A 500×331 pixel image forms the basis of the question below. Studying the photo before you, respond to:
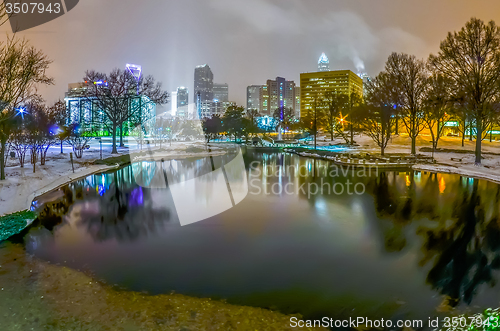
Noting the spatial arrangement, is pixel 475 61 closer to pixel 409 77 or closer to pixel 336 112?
pixel 409 77

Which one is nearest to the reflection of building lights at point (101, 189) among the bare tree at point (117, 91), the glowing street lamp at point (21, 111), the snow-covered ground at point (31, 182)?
the snow-covered ground at point (31, 182)

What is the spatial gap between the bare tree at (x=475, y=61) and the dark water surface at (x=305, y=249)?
16472 millimetres

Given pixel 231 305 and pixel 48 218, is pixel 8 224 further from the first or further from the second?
pixel 231 305

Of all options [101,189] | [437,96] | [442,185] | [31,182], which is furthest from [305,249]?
[437,96]

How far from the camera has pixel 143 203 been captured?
50.4ft

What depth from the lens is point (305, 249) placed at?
9.51 meters

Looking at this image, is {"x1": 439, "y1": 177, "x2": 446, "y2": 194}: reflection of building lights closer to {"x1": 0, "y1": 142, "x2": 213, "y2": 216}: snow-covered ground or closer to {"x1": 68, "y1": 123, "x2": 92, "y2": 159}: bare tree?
{"x1": 0, "y1": 142, "x2": 213, "y2": 216}: snow-covered ground

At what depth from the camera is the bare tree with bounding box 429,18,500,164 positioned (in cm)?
2822

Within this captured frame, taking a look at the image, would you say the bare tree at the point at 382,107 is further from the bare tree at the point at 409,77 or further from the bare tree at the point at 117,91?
the bare tree at the point at 117,91

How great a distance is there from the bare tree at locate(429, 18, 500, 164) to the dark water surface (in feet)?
54.0

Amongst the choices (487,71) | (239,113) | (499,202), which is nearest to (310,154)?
→ (487,71)

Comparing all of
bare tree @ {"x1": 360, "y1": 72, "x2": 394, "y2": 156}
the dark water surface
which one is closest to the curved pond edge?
bare tree @ {"x1": 360, "y1": 72, "x2": 394, "y2": 156}

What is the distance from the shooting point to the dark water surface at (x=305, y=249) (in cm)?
690

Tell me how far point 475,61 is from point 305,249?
28160 mm
